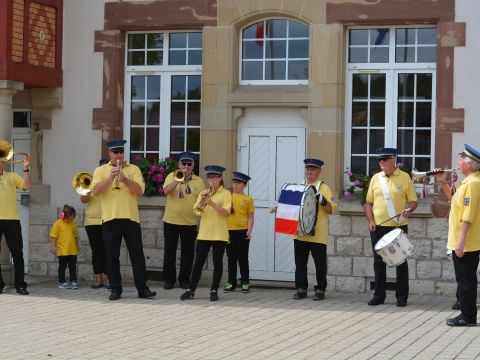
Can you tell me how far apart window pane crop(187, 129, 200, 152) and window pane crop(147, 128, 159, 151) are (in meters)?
0.50

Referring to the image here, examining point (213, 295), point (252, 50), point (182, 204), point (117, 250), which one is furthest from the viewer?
point (252, 50)

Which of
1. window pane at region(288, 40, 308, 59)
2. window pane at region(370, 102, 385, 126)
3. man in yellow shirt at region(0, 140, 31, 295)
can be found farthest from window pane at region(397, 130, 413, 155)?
man in yellow shirt at region(0, 140, 31, 295)

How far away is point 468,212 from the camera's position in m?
10.7

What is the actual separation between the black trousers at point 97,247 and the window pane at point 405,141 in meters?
4.25

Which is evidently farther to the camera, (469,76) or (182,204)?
(182,204)

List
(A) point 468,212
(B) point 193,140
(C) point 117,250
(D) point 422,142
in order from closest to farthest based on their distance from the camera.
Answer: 1. (A) point 468,212
2. (C) point 117,250
3. (D) point 422,142
4. (B) point 193,140

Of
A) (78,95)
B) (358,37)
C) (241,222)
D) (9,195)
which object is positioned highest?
(358,37)

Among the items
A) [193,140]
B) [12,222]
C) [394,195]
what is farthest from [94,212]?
[394,195]

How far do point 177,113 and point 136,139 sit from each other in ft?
2.46

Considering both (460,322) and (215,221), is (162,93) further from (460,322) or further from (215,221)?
(460,322)

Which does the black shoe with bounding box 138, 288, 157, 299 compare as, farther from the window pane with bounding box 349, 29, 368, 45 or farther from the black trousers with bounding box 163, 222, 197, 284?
the window pane with bounding box 349, 29, 368, 45

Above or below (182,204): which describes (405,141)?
above

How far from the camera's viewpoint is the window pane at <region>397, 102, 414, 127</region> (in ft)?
46.8

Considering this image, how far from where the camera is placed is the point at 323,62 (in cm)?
1435
